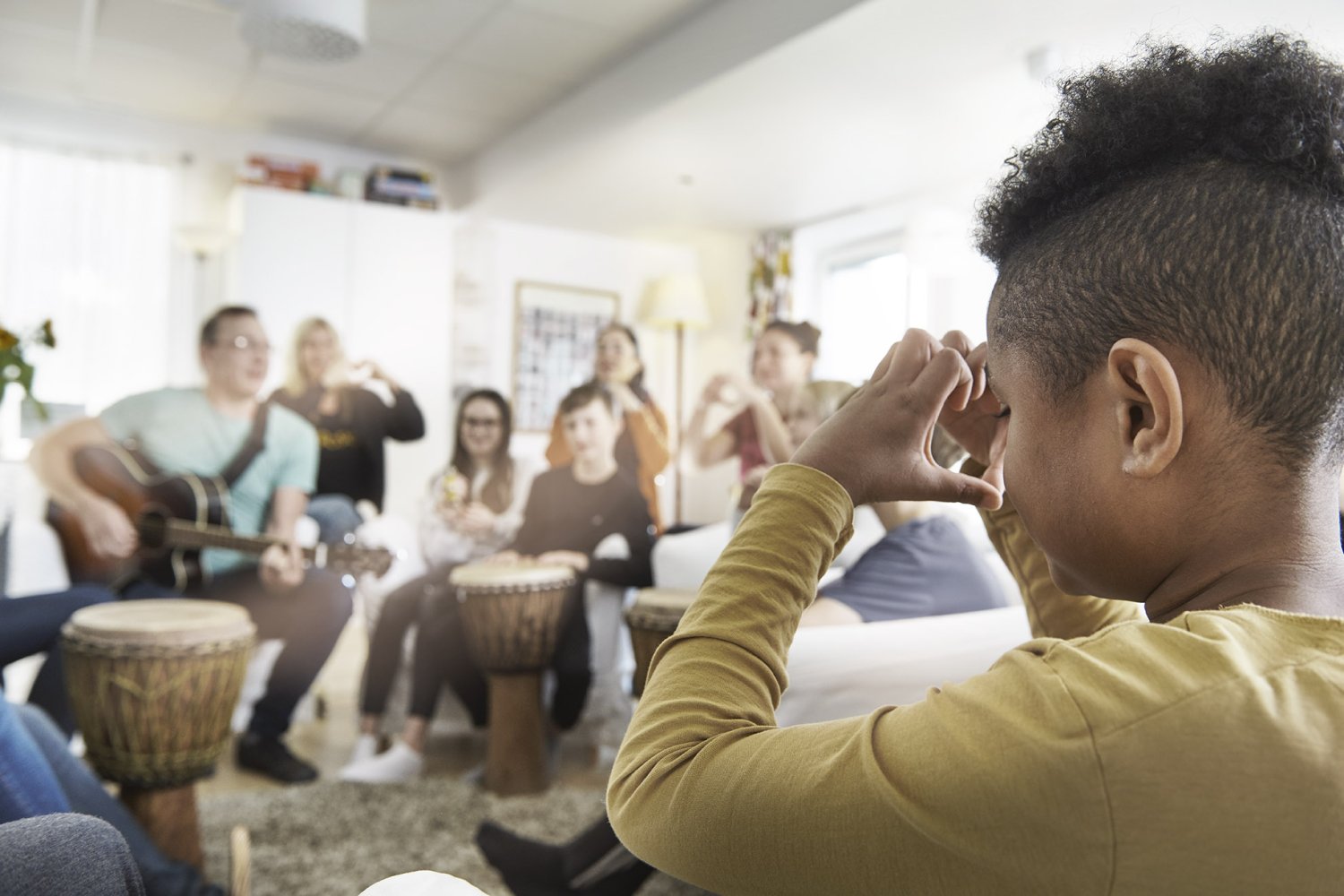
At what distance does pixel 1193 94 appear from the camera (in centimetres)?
52

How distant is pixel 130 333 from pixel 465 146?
197cm

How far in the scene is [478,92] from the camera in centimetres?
464

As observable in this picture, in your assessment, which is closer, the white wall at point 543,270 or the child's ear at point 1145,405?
the child's ear at point 1145,405

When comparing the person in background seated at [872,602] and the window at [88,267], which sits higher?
the window at [88,267]

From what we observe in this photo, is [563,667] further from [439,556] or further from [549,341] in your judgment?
[549,341]

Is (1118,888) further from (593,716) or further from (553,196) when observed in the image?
(553,196)

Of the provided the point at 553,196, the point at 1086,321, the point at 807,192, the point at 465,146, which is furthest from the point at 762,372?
the point at 1086,321

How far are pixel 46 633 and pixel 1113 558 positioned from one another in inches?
112

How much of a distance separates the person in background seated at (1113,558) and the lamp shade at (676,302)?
16.7ft

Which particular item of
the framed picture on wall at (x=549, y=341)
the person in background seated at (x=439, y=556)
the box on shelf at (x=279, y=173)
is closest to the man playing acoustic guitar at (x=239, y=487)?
the person in background seated at (x=439, y=556)

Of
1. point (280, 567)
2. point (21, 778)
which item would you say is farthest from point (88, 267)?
point (21, 778)

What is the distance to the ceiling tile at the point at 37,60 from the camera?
4.06m

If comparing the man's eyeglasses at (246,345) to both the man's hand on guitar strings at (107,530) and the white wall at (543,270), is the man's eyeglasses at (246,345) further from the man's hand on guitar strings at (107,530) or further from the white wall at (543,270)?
the white wall at (543,270)

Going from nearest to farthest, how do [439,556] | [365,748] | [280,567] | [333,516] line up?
[365,748] → [280,567] → [439,556] → [333,516]
